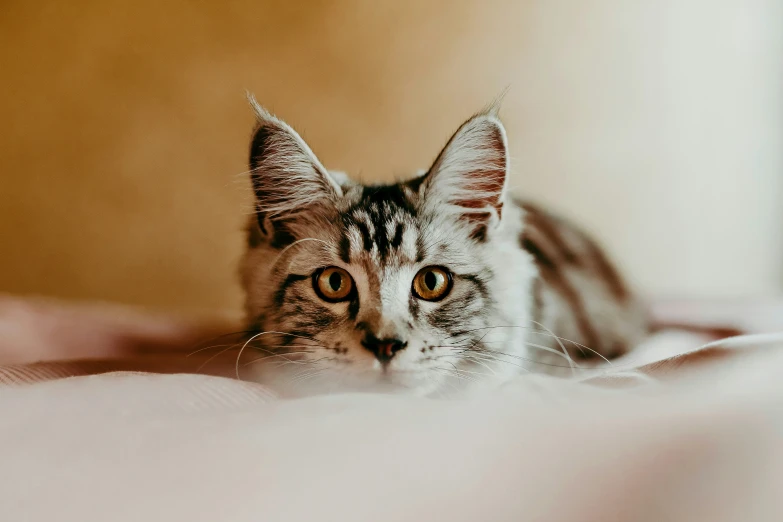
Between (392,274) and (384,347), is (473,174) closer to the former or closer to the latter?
(392,274)

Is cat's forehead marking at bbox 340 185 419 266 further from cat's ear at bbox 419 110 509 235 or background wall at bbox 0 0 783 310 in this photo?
background wall at bbox 0 0 783 310

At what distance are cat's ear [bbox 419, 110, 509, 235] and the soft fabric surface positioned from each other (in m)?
0.46

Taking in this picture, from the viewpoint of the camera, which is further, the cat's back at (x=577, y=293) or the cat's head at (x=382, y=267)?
the cat's back at (x=577, y=293)

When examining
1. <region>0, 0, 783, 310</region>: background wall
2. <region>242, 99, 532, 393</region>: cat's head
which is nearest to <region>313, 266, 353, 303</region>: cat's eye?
<region>242, 99, 532, 393</region>: cat's head

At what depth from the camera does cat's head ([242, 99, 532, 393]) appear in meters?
0.80

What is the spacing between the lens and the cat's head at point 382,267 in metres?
0.80

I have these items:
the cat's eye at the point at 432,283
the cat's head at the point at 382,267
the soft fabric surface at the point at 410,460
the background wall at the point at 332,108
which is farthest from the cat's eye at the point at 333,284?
the background wall at the point at 332,108

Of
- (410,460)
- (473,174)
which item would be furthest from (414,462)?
(473,174)

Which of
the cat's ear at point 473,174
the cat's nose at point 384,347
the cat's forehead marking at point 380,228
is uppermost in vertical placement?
the cat's ear at point 473,174

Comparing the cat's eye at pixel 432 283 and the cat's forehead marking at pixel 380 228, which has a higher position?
the cat's forehead marking at pixel 380 228

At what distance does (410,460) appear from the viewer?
0.46m

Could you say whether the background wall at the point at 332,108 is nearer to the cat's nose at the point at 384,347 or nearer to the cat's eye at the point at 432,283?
the cat's eye at the point at 432,283

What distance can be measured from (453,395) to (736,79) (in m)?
1.77

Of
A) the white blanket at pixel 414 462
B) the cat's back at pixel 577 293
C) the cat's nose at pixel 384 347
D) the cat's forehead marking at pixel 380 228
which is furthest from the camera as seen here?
the cat's back at pixel 577 293
